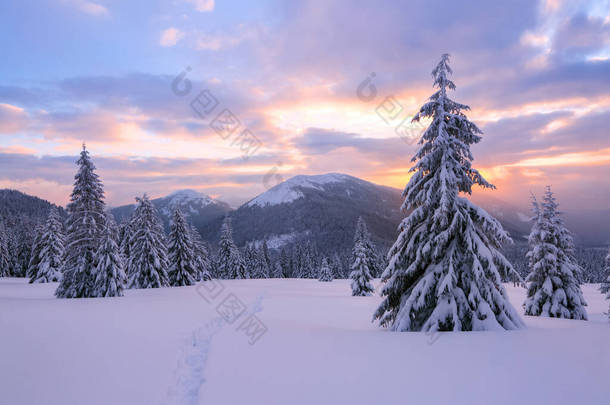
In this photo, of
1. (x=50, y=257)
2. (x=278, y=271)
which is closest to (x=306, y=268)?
(x=278, y=271)

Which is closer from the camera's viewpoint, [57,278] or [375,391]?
[375,391]

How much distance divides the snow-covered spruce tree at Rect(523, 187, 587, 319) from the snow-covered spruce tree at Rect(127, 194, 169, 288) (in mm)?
35028

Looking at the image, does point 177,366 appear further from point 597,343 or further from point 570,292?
point 570,292

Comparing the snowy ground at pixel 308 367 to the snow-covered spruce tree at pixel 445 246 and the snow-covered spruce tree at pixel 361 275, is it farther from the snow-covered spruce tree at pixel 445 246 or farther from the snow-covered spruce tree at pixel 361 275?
the snow-covered spruce tree at pixel 361 275

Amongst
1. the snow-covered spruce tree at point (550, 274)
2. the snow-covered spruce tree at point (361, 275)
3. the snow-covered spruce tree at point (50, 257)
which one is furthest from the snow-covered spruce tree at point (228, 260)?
the snow-covered spruce tree at point (550, 274)

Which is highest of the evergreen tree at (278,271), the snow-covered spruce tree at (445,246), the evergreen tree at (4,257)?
the snow-covered spruce tree at (445,246)

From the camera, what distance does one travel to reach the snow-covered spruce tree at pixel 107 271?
24.0 metres

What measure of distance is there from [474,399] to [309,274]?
8458 centimetres

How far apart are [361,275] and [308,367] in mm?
31127

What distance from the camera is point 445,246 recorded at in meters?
10.9

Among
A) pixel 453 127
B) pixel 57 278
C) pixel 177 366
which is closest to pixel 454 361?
pixel 177 366

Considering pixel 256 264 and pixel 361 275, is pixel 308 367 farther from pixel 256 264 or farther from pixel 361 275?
pixel 256 264

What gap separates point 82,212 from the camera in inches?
973

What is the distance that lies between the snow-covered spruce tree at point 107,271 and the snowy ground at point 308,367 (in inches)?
560
